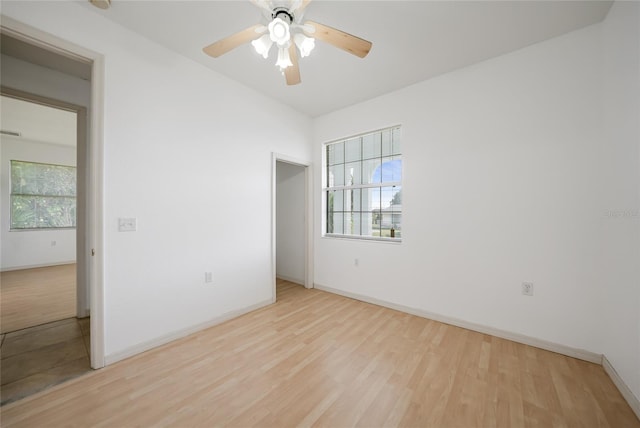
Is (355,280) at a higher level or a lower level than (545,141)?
lower

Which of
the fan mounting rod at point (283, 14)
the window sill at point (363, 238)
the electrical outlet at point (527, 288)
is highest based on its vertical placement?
the fan mounting rod at point (283, 14)

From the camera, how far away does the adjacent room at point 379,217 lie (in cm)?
158

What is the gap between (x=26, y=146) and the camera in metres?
5.18

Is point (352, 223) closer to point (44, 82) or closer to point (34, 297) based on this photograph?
point (44, 82)

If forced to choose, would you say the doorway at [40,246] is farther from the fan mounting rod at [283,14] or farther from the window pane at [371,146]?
the window pane at [371,146]

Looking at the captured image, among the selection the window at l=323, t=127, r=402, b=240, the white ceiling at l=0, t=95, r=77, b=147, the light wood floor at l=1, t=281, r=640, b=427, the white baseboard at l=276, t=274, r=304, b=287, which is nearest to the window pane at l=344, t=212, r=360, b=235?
the window at l=323, t=127, r=402, b=240

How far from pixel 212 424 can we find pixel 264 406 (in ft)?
1.00

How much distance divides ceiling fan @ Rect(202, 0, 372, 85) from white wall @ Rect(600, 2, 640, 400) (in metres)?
1.84

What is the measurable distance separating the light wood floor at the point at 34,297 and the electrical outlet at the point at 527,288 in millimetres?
5078

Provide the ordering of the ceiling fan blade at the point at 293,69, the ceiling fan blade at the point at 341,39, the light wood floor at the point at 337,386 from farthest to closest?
the ceiling fan blade at the point at 293,69 → the ceiling fan blade at the point at 341,39 → the light wood floor at the point at 337,386

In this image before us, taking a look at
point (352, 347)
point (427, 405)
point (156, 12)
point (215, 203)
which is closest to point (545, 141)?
point (427, 405)

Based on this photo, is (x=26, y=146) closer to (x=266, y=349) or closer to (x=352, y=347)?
(x=266, y=349)

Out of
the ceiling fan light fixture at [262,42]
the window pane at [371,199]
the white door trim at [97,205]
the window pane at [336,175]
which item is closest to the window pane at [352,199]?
the window pane at [371,199]

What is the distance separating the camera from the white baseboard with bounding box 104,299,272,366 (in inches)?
76.4
